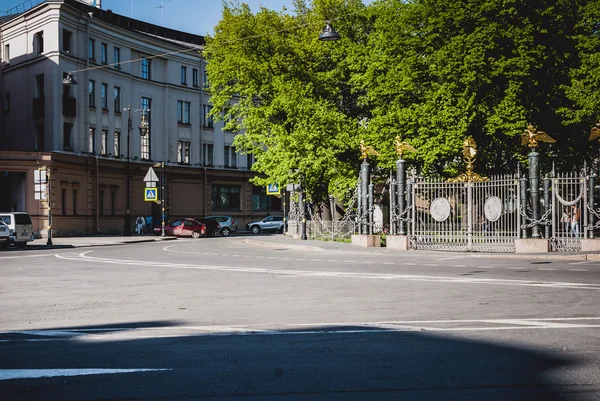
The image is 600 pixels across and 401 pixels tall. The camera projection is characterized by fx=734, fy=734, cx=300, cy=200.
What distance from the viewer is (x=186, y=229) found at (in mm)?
52812

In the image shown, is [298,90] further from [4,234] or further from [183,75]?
[183,75]

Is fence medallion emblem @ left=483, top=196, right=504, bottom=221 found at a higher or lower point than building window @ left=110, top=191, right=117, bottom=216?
lower

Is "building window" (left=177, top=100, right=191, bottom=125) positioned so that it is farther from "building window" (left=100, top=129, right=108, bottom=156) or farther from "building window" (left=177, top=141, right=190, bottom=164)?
"building window" (left=100, top=129, right=108, bottom=156)

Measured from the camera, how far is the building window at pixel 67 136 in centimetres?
5144

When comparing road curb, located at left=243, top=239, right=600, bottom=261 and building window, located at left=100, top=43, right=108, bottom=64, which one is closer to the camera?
road curb, located at left=243, top=239, right=600, bottom=261

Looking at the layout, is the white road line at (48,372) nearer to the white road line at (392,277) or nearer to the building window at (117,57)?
the white road line at (392,277)

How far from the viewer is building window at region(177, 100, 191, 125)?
6388 centimetres

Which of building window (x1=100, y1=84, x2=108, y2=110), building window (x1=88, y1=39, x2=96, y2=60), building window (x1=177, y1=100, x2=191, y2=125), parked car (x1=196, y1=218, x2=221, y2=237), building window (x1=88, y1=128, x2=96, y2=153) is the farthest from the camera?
building window (x1=177, y1=100, x2=191, y2=125)

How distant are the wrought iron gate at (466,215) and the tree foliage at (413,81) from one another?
675 cm

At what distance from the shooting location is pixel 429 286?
45.9 feet

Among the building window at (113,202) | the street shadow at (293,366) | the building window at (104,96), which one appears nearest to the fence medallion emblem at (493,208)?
the street shadow at (293,366)

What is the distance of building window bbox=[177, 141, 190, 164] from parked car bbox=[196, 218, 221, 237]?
414 inches

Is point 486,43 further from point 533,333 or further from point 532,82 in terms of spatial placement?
point 533,333

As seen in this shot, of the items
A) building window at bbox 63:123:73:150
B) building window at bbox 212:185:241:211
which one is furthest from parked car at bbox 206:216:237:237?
building window at bbox 63:123:73:150
